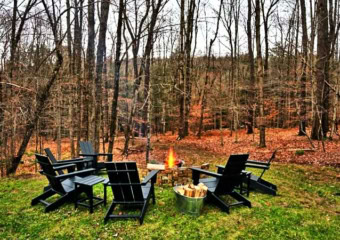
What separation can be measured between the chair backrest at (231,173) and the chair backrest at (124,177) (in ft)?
4.26

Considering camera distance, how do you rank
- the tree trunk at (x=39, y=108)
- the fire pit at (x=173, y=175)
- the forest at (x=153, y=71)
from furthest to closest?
the forest at (x=153, y=71) < the tree trunk at (x=39, y=108) < the fire pit at (x=173, y=175)

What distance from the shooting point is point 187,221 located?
10.6 ft

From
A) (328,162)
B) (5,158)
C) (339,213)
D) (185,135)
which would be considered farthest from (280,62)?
(5,158)

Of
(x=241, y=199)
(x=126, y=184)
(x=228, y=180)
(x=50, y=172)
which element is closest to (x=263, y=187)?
(x=241, y=199)

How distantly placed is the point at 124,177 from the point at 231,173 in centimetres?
167

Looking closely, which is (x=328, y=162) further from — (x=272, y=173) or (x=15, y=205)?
(x=15, y=205)

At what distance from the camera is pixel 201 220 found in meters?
3.27

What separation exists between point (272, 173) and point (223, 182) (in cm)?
314

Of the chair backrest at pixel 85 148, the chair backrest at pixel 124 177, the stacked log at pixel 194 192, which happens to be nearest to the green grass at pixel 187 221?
the stacked log at pixel 194 192

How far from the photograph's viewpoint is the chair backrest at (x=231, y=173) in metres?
3.50

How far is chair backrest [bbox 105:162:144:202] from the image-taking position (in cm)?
315

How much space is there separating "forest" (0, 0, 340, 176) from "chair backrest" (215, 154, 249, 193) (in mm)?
3737

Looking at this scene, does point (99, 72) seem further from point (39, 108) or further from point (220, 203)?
point (220, 203)

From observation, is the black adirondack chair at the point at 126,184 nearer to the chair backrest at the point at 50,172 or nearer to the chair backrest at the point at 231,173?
the chair backrest at the point at 50,172
